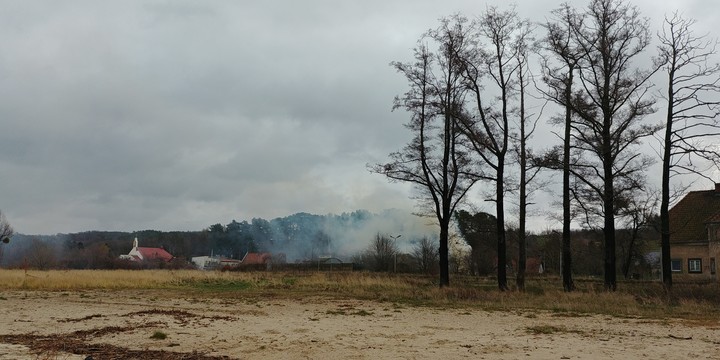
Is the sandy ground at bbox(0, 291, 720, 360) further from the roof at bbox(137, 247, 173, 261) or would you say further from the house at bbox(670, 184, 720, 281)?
the roof at bbox(137, 247, 173, 261)

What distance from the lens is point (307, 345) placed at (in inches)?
436

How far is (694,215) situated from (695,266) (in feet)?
13.2

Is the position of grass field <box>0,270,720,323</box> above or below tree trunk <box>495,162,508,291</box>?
below

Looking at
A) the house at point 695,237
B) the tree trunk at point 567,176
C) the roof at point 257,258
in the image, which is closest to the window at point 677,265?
the house at point 695,237

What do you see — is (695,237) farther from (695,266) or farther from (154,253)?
(154,253)

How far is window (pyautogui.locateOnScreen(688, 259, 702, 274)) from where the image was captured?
4738cm

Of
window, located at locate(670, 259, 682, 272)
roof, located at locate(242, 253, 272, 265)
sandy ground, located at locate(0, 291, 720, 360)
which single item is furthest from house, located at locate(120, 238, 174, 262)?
sandy ground, located at locate(0, 291, 720, 360)

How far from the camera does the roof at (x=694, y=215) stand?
1868 inches

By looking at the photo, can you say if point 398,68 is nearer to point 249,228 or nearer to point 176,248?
point 249,228

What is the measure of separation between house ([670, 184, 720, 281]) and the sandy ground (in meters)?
35.3

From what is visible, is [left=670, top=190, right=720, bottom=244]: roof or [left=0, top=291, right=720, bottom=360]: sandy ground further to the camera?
[left=670, top=190, right=720, bottom=244]: roof

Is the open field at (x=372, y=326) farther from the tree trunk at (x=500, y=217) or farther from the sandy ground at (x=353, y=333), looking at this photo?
the tree trunk at (x=500, y=217)

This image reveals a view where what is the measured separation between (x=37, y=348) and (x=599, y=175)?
22659 mm

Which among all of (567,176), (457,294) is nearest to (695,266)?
(567,176)
